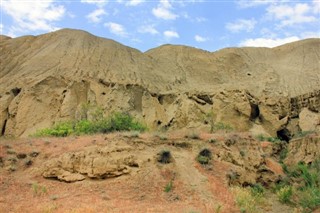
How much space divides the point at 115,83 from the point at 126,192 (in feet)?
102

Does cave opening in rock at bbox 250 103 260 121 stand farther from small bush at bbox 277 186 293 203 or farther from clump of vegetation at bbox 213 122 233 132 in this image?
small bush at bbox 277 186 293 203

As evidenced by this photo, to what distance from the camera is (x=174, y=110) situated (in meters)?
48.6

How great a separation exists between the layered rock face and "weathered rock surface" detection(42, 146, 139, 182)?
2399 centimetres

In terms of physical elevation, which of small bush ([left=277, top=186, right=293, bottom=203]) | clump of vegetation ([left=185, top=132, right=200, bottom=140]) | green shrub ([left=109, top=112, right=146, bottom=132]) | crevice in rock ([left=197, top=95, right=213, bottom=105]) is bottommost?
small bush ([left=277, top=186, right=293, bottom=203])

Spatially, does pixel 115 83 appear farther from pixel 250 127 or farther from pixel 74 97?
pixel 250 127

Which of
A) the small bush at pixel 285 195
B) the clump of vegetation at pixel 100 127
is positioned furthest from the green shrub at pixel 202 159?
the clump of vegetation at pixel 100 127

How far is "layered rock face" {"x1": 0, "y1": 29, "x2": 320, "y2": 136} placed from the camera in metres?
45.7

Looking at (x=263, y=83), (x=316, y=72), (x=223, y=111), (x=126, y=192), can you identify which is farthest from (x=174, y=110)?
(x=126, y=192)

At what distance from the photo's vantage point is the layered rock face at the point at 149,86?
45688 millimetres

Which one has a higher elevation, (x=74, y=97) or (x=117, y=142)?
(x=74, y=97)

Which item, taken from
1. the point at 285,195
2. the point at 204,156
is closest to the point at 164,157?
the point at 204,156

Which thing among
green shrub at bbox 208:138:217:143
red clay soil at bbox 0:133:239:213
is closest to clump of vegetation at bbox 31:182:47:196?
red clay soil at bbox 0:133:239:213

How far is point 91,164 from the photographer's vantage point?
1983 centimetres

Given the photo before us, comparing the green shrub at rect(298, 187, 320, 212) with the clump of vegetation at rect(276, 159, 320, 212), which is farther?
the clump of vegetation at rect(276, 159, 320, 212)
